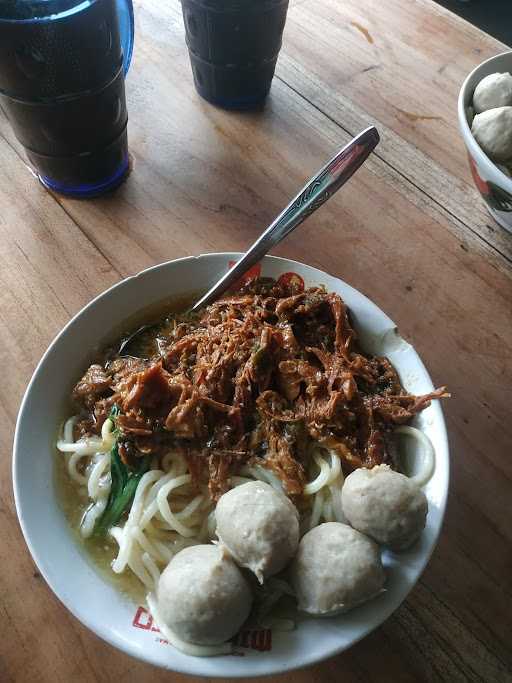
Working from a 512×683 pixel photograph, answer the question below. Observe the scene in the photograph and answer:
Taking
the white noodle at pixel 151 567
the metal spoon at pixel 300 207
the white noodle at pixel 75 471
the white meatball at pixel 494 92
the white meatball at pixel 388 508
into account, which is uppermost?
the white meatball at pixel 494 92

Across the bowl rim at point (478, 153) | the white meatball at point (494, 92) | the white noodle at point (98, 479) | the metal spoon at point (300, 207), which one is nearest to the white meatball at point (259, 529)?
the white noodle at point (98, 479)

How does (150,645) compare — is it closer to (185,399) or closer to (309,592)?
(309,592)

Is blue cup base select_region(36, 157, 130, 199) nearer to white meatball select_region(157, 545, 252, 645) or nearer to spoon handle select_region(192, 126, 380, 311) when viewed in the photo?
spoon handle select_region(192, 126, 380, 311)

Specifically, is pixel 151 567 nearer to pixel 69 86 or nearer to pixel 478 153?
pixel 69 86

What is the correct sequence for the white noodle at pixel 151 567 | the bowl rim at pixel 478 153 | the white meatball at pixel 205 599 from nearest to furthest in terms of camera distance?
1. the white meatball at pixel 205 599
2. the white noodle at pixel 151 567
3. the bowl rim at pixel 478 153

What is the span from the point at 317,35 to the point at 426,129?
50 cm

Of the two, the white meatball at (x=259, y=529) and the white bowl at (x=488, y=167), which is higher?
the white bowl at (x=488, y=167)

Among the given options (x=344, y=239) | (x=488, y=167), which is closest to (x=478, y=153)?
(x=488, y=167)

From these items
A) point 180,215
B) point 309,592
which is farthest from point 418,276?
point 309,592

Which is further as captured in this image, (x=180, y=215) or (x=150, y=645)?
(x=180, y=215)

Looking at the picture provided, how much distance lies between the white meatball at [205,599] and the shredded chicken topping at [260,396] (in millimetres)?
182

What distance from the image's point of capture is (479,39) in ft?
5.70

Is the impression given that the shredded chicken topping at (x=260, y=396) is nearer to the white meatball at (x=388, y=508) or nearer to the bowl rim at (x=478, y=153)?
the white meatball at (x=388, y=508)

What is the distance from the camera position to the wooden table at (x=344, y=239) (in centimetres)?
88
